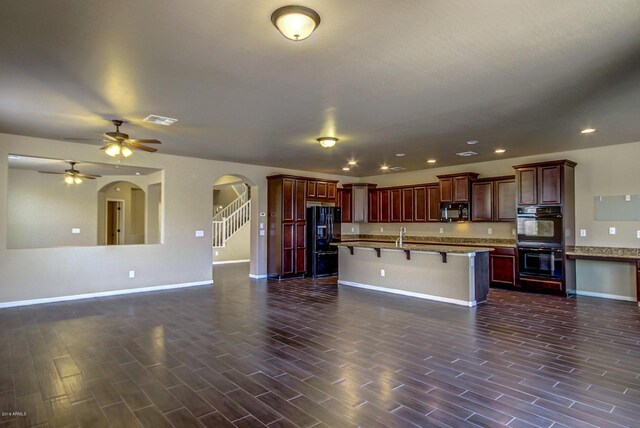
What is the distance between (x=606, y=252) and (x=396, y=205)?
445cm

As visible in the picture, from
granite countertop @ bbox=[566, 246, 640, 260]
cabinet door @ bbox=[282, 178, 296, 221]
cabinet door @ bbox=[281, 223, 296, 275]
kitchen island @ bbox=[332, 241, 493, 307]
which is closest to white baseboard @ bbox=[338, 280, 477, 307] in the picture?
kitchen island @ bbox=[332, 241, 493, 307]

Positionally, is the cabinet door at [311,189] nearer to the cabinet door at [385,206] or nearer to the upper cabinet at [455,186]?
the cabinet door at [385,206]

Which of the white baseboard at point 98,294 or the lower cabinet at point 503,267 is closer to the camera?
the white baseboard at point 98,294

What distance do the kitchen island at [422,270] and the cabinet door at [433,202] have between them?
225 cm

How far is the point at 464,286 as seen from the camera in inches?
221

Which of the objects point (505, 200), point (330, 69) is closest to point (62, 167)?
point (330, 69)

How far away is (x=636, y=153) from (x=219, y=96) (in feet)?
22.1

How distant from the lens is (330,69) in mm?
3156

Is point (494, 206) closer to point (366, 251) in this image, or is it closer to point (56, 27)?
point (366, 251)

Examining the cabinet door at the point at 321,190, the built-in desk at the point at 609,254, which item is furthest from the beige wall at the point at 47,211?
the built-in desk at the point at 609,254

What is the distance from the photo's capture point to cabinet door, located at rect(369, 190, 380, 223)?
387 inches

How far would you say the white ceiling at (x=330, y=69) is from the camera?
2336mm

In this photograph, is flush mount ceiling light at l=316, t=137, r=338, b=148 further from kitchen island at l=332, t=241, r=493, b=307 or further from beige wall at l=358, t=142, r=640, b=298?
beige wall at l=358, t=142, r=640, b=298

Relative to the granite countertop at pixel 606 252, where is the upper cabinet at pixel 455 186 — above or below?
above
